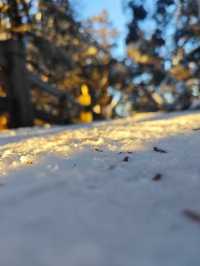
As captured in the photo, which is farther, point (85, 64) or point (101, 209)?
point (85, 64)

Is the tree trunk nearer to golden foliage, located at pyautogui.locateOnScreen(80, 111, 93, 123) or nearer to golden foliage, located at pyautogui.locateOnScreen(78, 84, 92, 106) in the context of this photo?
golden foliage, located at pyautogui.locateOnScreen(80, 111, 93, 123)

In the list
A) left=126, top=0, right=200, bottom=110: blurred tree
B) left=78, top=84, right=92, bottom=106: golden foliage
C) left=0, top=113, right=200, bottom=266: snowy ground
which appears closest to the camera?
left=0, top=113, right=200, bottom=266: snowy ground

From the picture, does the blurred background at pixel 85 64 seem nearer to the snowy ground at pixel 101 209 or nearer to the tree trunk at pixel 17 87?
the tree trunk at pixel 17 87

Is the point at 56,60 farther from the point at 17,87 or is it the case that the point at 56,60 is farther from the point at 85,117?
the point at 85,117

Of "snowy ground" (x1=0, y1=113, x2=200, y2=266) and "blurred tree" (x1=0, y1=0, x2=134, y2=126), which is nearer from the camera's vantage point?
"snowy ground" (x1=0, y1=113, x2=200, y2=266)

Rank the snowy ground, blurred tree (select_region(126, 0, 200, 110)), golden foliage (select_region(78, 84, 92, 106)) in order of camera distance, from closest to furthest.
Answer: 1. the snowy ground
2. blurred tree (select_region(126, 0, 200, 110))
3. golden foliage (select_region(78, 84, 92, 106))

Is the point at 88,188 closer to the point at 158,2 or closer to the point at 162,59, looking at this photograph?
the point at 158,2

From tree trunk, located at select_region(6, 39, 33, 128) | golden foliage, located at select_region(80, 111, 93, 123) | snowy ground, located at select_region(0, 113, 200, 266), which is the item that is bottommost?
golden foliage, located at select_region(80, 111, 93, 123)

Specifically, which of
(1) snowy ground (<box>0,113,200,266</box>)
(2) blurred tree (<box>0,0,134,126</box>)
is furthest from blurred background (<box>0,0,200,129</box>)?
(1) snowy ground (<box>0,113,200,266</box>)

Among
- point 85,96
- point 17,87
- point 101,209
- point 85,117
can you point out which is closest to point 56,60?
point 17,87
